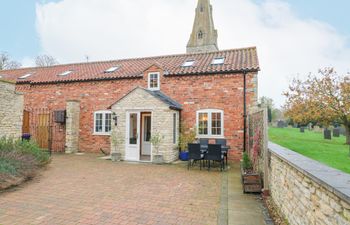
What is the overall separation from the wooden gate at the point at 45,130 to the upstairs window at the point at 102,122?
2.49 meters

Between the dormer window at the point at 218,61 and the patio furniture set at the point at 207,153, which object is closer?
the patio furniture set at the point at 207,153

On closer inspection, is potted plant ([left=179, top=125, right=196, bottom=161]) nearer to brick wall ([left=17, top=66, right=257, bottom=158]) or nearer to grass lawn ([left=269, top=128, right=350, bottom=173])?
brick wall ([left=17, top=66, right=257, bottom=158])

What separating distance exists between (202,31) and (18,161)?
41072 mm

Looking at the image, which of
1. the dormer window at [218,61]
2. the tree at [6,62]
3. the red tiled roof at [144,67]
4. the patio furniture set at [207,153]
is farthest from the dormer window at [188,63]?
the tree at [6,62]

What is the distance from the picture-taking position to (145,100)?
11.4 m

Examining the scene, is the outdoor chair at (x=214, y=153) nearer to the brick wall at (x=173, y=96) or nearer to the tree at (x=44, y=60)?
the brick wall at (x=173, y=96)

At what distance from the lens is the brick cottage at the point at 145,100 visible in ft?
37.9

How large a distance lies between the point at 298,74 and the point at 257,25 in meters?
7.59

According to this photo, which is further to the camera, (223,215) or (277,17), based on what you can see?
(277,17)

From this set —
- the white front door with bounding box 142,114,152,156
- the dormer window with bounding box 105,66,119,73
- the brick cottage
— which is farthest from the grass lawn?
the dormer window with bounding box 105,66,119,73

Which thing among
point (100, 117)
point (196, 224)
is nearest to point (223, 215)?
point (196, 224)

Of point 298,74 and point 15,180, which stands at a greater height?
point 298,74

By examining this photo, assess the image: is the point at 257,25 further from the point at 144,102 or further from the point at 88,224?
the point at 88,224

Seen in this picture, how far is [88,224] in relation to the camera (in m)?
4.16
